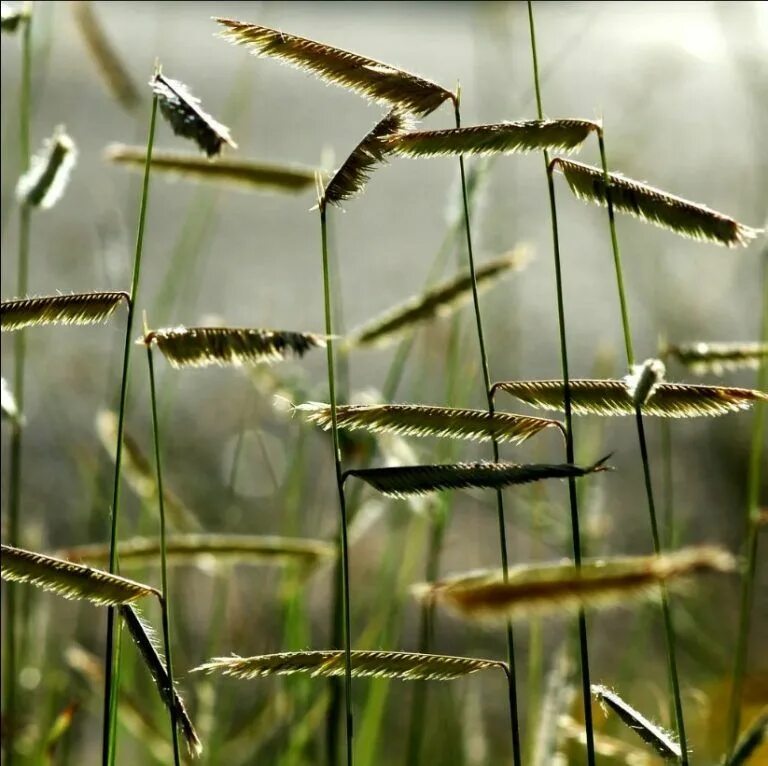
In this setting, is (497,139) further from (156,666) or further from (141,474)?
(141,474)

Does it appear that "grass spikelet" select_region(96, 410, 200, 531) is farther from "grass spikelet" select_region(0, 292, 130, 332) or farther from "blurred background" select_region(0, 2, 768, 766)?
"grass spikelet" select_region(0, 292, 130, 332)

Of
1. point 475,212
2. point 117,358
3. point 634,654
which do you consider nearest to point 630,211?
point 475,212

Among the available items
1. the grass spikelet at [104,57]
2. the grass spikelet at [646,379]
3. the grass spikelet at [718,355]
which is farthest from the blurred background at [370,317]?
the grass spikelet at [646,379]

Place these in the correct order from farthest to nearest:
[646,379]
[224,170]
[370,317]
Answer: [370,317]
[224,170]
[646,379]

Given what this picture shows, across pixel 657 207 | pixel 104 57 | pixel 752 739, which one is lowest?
pixel 752 739

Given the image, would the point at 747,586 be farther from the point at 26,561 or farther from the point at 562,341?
the point at 26,561

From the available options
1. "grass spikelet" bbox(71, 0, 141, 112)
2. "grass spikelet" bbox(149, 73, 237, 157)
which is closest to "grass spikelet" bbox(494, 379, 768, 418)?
"grass spikelet" bbox(149, 73, 237, 157)

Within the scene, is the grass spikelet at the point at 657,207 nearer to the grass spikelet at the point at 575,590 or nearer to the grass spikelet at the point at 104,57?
the grass spikelet at the point at 575,590

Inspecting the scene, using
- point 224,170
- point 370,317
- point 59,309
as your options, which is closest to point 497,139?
point 59,309
